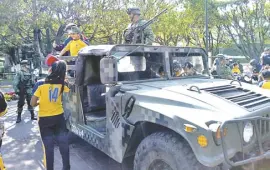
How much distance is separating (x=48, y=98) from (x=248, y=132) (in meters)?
2.35

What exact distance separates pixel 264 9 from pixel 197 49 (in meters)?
18.4

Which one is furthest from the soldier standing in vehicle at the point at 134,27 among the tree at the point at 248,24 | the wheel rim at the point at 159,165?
the tree at the point at 248,24

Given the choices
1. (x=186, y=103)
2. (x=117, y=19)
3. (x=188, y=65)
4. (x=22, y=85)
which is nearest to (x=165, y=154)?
(x=186, y=103)

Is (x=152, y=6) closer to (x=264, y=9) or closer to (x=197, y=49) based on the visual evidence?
(x=264, y=9)

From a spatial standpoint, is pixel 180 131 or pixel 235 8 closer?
pixel 180 131

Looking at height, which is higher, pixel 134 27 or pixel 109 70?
pixel 134 27

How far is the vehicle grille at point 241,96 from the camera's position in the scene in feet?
10.6

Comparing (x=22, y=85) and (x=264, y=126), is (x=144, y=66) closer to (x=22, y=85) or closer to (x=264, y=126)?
(x=264, y=126)

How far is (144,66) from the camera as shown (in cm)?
421

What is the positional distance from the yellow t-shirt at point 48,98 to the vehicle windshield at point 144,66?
0.95 meters

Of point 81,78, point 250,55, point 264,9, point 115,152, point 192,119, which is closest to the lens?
point 192,119

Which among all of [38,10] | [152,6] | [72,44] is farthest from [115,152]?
[152,6]

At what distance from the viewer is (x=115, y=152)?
3.59 meters

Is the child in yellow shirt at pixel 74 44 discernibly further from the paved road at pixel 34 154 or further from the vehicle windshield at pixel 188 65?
the vehicle windshield at pixel 188 65
